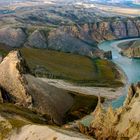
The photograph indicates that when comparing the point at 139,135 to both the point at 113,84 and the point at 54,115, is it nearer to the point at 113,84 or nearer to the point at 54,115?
the point at 54,115

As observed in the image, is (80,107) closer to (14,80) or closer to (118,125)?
(14,80)

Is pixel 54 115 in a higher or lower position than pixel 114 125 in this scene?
lower

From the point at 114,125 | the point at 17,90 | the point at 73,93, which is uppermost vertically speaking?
the point at 114,125

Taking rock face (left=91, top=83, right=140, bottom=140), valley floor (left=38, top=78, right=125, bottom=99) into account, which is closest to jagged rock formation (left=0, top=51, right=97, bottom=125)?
valley floor (left=38, top=78, right=125, bottom=99)

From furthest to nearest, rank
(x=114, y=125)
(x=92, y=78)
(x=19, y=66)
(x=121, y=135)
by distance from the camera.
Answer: (x=92, y=78) → (x=19, y=66) → (x=114, y=125) → (x=121, y=135)

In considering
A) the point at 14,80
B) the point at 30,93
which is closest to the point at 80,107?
the point at 30,93

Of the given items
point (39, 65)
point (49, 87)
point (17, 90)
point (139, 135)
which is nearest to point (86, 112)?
point (49, 87)

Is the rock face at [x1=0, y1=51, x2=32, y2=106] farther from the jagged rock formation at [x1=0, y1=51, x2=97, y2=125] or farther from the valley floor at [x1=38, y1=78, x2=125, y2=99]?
the valley floor at [x1=38, y1=78, x2=125, y2=99]

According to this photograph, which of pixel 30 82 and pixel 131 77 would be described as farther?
pixel 131 77

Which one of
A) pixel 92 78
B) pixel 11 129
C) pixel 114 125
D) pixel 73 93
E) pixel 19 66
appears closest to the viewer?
pixel 11 129
